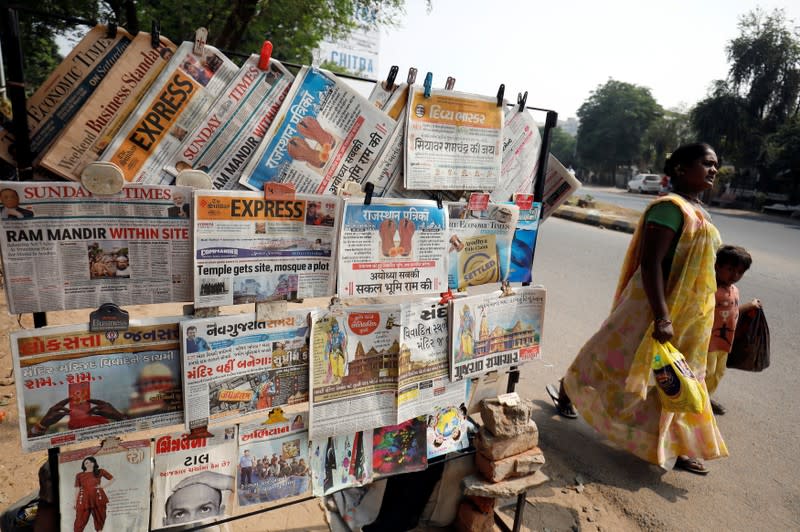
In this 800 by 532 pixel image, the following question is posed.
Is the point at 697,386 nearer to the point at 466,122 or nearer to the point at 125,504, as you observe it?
the point at 466,122

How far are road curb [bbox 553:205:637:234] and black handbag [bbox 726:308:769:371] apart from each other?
7592 millimetres

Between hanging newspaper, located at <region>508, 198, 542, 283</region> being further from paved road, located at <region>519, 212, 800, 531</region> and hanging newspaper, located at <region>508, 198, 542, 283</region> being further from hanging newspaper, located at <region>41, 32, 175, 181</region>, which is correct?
paved road, located at <region>519, 212, 800, 531</region>

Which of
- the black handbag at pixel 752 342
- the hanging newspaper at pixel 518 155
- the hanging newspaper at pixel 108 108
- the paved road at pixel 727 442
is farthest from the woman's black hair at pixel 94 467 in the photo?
the black handbag at pixel 752 342

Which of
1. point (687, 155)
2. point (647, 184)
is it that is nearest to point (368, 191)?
point (687, 155)

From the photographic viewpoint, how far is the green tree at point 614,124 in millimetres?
39812

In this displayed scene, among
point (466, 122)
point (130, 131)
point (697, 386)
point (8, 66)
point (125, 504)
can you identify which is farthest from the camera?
point (697, 386)

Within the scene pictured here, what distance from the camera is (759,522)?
2189 mm

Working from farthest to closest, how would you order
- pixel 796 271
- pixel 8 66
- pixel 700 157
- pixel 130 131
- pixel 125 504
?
Result: 1. pixel 796 271
2. pixel 700 157
3. pixel 125 504
4. pixel 130 131
5. pixel 8 66

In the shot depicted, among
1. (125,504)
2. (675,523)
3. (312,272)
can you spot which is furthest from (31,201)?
(675,523)

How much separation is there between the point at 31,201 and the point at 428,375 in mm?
1217

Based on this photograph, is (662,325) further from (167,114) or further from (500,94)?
(167,114)

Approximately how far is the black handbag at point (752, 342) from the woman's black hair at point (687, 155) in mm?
1340

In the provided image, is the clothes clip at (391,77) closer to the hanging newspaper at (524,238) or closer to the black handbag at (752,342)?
the hanging newspaper at (524,238)

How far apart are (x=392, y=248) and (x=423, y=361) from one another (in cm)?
43
